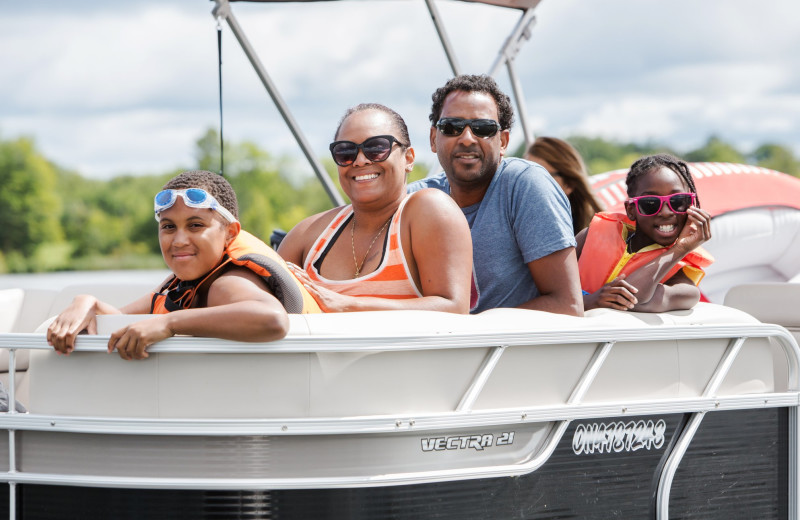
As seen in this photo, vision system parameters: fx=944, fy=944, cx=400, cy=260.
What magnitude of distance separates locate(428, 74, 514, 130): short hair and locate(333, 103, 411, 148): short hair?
1.21 ft

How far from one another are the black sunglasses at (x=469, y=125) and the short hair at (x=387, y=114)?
0.82 ft

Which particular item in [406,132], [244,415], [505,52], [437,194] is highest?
[505,52]

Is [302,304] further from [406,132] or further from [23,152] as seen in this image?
[23,152]

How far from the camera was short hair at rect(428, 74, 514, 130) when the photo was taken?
3.10 meters

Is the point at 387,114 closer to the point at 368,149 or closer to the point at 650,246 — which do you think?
the point at 368,149

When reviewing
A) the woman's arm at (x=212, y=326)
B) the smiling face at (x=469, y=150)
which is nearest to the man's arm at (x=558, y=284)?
the smiling face at (x=469, y=150)

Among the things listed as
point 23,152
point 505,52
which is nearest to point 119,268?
point 23,152

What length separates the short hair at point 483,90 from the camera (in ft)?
10.2

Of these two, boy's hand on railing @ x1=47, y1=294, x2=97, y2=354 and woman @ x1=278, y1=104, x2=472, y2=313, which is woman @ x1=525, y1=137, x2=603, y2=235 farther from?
boy's hand on railing @ x1=47, y1=294, x2=97, y2=354

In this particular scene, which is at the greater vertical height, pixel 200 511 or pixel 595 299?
pixel 595 299

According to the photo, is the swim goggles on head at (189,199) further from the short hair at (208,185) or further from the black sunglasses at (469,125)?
the black sunglasses at (469,125)

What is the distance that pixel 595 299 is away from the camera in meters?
2.84

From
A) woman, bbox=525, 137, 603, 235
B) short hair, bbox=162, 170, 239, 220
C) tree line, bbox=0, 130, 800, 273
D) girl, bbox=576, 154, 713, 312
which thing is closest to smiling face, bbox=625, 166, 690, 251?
girl, bbox=576, 154, 713, 312

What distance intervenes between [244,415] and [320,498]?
27 cm
